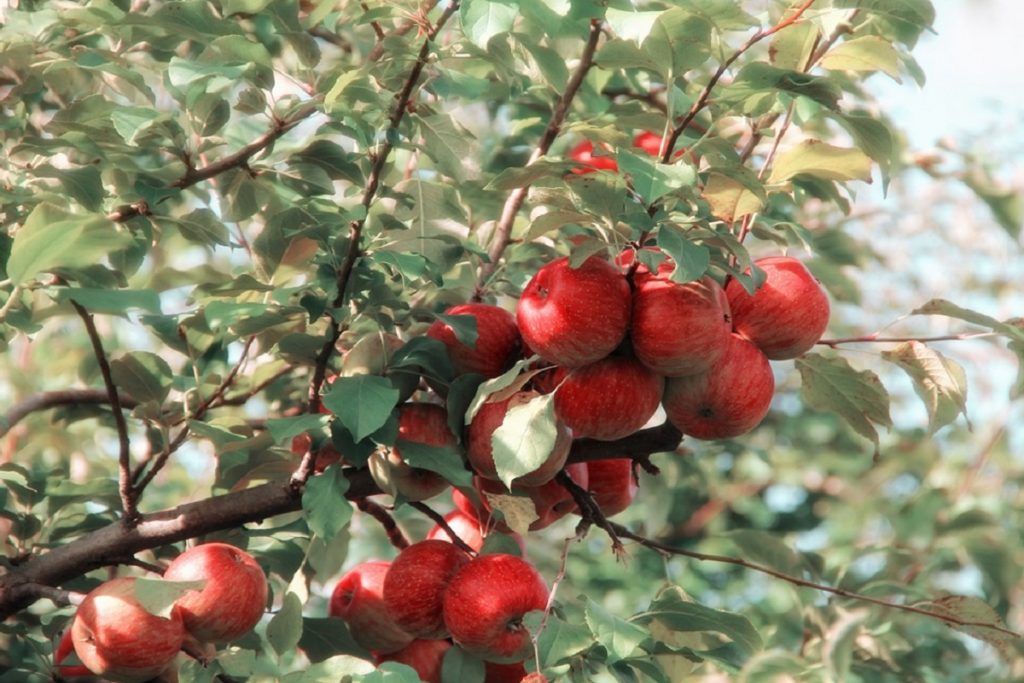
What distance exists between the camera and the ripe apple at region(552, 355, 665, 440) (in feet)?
4.58

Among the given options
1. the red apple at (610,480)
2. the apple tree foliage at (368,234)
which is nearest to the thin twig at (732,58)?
the apple tree foliage at (368,234)

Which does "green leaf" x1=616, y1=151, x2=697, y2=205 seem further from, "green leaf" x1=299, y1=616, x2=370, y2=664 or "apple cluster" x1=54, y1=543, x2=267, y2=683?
"green leaf" x1=299, y1=616, x2=370, y2=664

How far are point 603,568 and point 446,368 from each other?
6.64 ft

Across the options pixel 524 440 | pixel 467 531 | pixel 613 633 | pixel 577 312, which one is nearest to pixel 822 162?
pixel 577 312

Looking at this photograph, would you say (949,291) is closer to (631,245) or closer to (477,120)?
(477,120)

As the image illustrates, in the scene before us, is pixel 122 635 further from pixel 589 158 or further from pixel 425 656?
pixel 589 158

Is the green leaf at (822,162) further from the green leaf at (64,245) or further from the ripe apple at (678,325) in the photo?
the green leaf at (64,245)

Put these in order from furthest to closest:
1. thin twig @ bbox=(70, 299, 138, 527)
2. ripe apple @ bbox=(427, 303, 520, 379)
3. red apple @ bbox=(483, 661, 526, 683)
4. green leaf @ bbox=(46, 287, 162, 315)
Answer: red apple @ bbox=(483, 661, 526, 683) < ripe apple @ bbox=(427, 303, 520, 379) < thin twig @ bbox=(70, 299, 138, 527) < green leaf @ bbox=(46, 287, 162, 315)

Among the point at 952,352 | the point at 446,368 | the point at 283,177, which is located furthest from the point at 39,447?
the point at 952,352

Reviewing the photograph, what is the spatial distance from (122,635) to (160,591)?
0.11m

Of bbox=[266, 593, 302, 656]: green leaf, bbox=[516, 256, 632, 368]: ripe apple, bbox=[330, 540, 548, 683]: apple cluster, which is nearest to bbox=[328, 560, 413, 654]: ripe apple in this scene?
bbox=[330, 540, 548, 683]: apple cluster

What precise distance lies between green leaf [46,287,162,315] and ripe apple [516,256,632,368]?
17.5 inches

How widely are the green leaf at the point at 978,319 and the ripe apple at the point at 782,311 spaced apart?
15cm

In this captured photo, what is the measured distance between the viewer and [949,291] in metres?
4.54
